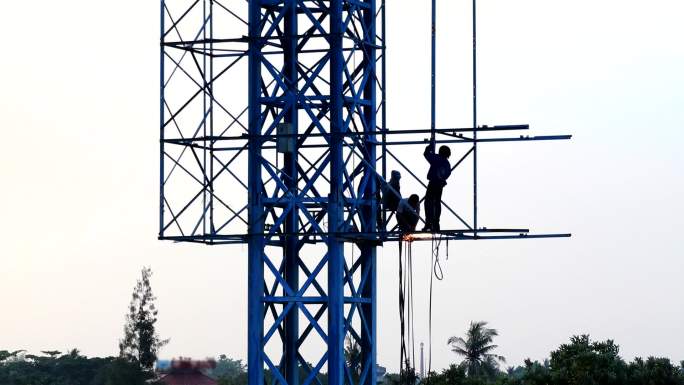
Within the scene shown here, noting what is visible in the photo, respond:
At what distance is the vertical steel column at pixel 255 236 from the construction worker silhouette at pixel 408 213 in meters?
2.21

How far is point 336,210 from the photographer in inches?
1085

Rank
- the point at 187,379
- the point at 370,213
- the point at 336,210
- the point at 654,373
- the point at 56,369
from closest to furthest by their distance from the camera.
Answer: the point at 336,210 < the point at 370,213 < the point at 654,373 < the point at 187,379 < the point at 56,369

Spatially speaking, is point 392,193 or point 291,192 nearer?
point 291,192

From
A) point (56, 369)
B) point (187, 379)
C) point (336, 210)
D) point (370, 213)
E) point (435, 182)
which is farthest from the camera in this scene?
point (56, 369)

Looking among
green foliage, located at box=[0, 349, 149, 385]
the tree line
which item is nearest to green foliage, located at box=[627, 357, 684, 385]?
the tree line

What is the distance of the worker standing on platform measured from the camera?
27.6 meters

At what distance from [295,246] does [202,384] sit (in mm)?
50701

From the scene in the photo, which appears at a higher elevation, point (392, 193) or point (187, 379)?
point (392, 193)

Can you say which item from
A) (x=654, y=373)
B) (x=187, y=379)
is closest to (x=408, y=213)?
(x=654, y=373)

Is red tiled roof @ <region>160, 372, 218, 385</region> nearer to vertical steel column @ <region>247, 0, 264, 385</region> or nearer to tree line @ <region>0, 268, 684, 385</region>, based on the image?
tree line @ <region>0, 268, 684, 385</region>

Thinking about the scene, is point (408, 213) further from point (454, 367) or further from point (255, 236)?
point (454, 367)

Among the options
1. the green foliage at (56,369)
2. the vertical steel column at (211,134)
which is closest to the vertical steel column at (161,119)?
the vertical steel column at (211,134)

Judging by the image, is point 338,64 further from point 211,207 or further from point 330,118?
point 211,207

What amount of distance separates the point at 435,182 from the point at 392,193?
38.9 inches
